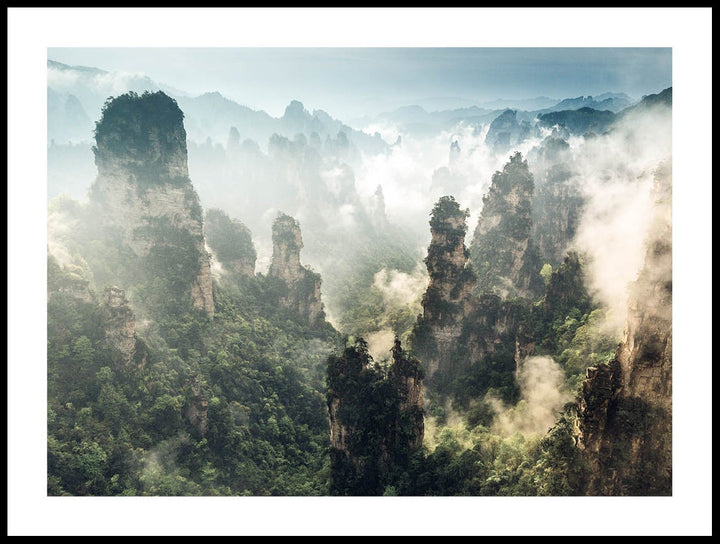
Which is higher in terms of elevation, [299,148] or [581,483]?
[299,148]

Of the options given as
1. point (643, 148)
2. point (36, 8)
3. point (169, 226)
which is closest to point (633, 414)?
point (36, 8)

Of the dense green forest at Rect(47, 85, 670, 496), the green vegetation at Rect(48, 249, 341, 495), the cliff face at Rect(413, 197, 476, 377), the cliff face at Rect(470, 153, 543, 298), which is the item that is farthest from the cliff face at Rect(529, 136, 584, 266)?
the green vegetation at Rect(48, 249, 341, 495)

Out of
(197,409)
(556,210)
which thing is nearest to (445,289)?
(197,409)

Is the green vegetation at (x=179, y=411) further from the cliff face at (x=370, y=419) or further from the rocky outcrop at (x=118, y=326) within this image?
the cliff face at (x=370, y=419)

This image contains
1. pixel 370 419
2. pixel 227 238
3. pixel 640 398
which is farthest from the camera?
pixel 227 238

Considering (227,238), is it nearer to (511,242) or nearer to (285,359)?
(285,359)

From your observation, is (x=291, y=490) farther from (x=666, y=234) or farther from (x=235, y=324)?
(x=666, y=234)

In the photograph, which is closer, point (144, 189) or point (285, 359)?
point (144, 189)
